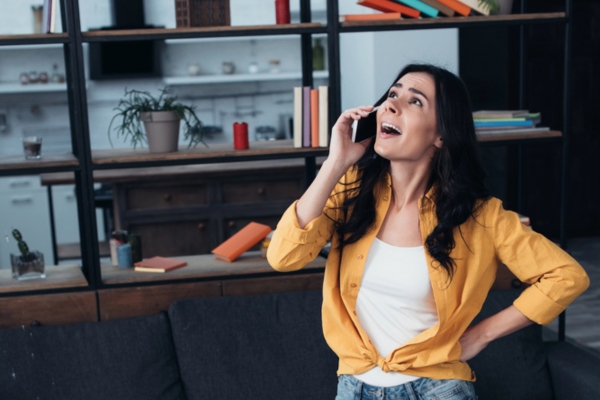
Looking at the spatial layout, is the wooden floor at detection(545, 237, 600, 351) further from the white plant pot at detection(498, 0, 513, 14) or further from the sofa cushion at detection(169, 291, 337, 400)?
the sofa cushion at detection(169, 291, 337, 400)

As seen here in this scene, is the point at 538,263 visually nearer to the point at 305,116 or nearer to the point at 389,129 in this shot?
the point at 389,129

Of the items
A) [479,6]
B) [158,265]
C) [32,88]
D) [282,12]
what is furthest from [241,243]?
[32,88]

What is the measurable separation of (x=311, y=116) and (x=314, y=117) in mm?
14

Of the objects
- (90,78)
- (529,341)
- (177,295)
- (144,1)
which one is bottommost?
(529,341)

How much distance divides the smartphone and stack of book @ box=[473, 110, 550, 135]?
112cm

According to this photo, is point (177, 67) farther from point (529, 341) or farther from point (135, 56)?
point (529, 341)

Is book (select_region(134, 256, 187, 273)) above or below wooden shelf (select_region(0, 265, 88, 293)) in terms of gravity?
above

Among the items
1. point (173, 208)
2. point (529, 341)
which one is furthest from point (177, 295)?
point (173, 208)

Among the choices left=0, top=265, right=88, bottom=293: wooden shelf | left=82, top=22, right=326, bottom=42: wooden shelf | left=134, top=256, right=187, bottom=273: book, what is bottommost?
left=0, top=265, right=88, bottom=293: wooden shelf

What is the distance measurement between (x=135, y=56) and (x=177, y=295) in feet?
13.8

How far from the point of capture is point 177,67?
6844mm

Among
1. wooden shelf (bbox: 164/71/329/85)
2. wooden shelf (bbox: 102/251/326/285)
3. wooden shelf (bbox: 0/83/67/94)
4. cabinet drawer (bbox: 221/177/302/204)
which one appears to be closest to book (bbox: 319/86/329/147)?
wooden shelf (bbox: 102/251/326/285)

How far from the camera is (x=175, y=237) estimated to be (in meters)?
4.88

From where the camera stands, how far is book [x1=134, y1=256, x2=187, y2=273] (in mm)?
2752
